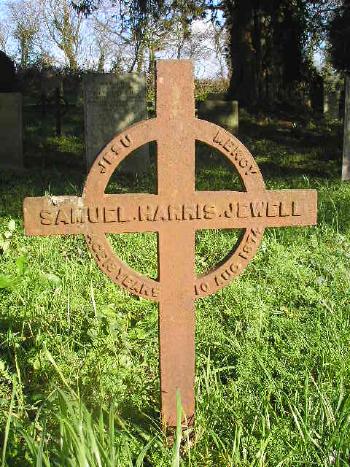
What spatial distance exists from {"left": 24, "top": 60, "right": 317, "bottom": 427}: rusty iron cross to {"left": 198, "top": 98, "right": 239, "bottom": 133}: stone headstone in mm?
9899

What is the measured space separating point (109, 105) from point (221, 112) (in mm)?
3796

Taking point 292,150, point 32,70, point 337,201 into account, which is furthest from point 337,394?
point 32,70

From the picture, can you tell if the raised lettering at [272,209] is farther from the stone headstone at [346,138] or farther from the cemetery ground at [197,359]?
the stone headstone at [346,138]

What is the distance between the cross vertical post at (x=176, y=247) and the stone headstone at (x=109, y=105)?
22.2ft

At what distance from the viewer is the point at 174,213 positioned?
84.0 inches

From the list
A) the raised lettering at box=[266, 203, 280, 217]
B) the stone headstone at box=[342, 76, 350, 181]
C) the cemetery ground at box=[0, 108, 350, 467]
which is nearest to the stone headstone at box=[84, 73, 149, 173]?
the stone headstone at box=[342, 76, 350, 181]

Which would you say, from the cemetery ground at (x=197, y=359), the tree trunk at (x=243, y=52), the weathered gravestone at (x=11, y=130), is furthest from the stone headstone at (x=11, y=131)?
the tree trunk at (x=243, y=52)

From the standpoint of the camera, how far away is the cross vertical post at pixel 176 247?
2027 millimetres

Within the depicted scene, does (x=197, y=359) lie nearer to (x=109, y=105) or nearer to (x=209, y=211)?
(x=209, y=211)

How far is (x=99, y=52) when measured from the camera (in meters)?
28.8

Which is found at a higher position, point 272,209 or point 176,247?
point 272,209

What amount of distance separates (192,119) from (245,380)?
1151 mm

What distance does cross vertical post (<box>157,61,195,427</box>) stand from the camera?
2.03 m

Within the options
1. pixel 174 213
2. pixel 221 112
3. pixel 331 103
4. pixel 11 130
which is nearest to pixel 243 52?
pixel 221 112
